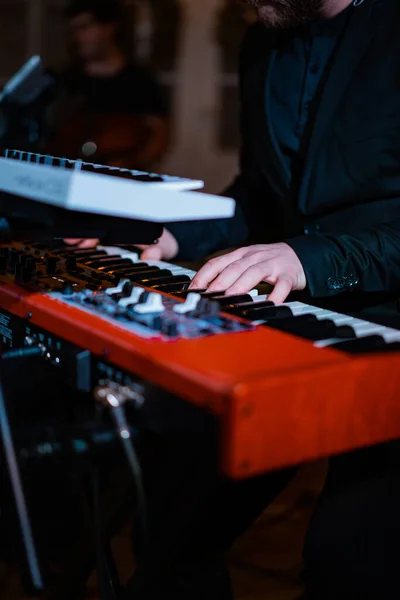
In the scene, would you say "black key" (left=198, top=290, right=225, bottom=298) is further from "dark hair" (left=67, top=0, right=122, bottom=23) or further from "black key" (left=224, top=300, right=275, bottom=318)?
"dark hair" (left=67, top=0, right=122, bottom=23)

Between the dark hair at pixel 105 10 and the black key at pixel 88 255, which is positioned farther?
the dark hair at pixel 105 10

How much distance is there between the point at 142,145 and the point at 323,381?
367cm

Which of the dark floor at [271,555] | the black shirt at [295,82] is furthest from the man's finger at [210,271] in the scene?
the dark floor at [271,555]

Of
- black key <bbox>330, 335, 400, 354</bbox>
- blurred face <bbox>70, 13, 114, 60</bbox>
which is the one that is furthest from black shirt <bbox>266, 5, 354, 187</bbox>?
blurred face <bbox>70, 13, 114, 60</bbox>

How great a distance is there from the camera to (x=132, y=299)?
1.04 metres

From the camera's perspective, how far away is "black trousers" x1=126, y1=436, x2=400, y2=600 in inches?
38.9

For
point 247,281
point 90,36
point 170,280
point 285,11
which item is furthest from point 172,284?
point 90,36

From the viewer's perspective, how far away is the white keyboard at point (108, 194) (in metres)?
0.81

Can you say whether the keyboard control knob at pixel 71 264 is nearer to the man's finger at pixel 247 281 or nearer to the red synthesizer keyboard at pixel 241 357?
the red synthesizer keyboard at pixel 241 357

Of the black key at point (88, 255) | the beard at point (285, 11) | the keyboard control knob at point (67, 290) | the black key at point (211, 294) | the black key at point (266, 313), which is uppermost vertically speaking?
the beard at point (285, 11)

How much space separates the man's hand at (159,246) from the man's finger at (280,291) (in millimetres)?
414

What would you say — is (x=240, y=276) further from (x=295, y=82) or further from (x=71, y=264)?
(x=295, y=82)

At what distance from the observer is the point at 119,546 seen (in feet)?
6.00

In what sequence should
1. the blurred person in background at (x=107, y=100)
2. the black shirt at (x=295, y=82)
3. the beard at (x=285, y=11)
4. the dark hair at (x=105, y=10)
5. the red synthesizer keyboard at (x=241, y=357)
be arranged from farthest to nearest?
the dark hair at (x=105, y=10) < the blurred person in background at (x=107, y=100) < the black shirt at (x=295, y=82) < the beard at (x=285, y=11) < the red synthesizer keyboard at (x=241, y=357)
